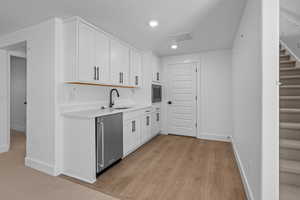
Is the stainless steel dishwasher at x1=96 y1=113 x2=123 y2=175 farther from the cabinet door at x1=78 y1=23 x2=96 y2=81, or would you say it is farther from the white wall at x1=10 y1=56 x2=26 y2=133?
the white wall at x1=10 y1=56 x2=26 y2=133

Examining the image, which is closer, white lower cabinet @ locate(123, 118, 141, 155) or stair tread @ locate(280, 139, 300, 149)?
stair tread @ locate(280, 139, 300, 149)

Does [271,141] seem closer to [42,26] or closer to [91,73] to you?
[91,73]

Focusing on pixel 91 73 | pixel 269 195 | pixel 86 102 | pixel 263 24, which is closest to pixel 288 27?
pixel 263 24

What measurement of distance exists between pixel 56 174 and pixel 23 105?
376 centimetres

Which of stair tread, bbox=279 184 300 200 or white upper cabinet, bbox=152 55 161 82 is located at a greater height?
white upper cabinet, bbox=152 55 161 82

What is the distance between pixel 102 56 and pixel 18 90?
4.08 meters

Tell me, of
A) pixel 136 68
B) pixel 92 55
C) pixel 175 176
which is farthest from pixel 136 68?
pixel 175 176

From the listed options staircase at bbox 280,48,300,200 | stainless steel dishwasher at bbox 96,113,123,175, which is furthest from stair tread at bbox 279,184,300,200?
stainless steel dishwasher at bbox 96,113,123,175

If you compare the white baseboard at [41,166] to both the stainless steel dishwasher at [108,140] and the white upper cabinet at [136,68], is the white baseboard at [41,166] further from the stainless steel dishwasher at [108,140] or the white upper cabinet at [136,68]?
the white upper cabinet at [136,68]

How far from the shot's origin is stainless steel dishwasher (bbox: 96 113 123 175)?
208 cm

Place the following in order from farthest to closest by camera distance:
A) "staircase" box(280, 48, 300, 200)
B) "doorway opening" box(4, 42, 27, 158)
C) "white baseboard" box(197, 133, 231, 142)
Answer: "doorway opening" box(4, 42, 27, 158)
"white baseboard" box(197, 133, 231, 142)
"staircase" box(280, 48, 300, 200)

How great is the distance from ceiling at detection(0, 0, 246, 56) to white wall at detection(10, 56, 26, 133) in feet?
7.93

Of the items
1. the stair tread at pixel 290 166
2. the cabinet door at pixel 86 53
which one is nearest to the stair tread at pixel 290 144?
the stair tread at pixel 290 166

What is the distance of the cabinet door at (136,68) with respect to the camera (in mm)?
3615
